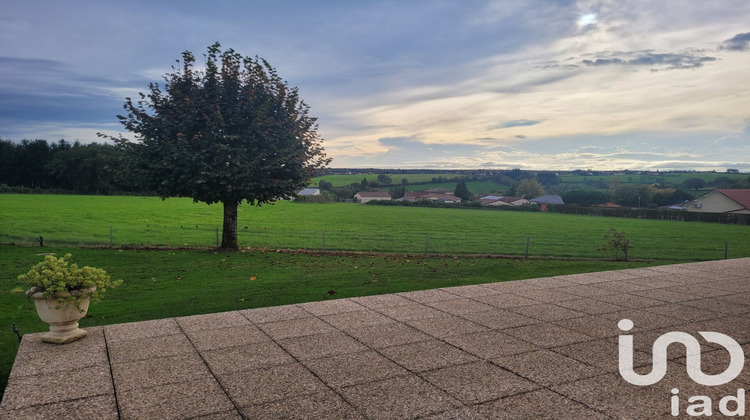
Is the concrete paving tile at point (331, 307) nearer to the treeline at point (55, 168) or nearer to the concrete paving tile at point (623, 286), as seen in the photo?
the concrete paving tile at point (623, 286)

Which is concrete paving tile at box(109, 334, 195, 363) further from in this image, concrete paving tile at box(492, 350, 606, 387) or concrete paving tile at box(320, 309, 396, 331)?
concrete paving tile at box(492, 350, 606, 387)

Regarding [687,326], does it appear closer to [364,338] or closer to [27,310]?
[364,338]

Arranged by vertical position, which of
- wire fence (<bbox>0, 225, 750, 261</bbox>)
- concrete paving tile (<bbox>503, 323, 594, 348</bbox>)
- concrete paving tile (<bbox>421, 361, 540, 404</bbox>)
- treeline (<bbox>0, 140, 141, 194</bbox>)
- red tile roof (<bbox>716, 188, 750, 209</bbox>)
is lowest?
wire fence (<bbox>0, 225, 750, 261</bbox>)

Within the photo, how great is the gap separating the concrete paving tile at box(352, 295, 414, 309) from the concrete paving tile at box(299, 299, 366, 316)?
19cm

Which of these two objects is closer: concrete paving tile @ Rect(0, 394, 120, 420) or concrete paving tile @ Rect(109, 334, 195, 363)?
concrete paving tile @ Rect(0, 394, 120, 420)

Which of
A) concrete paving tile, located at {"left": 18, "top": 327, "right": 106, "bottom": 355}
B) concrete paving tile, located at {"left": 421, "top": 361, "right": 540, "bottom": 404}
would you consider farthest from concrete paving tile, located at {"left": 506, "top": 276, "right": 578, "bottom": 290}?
concrete paving tile, located at {"left": 18, "top": 327, "right": 106, "bottom": 355}

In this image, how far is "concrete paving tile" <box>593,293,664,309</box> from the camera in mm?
9938

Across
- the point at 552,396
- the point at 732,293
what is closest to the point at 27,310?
the point at 552,396

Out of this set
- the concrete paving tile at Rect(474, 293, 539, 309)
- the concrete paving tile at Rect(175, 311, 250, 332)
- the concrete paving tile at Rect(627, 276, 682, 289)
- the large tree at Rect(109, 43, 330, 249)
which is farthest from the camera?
the large tree at Rect(109, 43, 330, 249)

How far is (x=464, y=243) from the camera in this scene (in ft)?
93.4

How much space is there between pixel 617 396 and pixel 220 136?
1787 centimetres

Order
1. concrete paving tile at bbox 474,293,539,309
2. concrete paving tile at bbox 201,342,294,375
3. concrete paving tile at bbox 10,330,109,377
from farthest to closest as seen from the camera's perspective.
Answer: concrete paving tile at bbox 474,293,539,309, concrete paving tile at bbox 201,342,294,375, concrete paving tile at bbox 10,330,109,377

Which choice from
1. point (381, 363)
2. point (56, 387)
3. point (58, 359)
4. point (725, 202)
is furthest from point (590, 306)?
point (725, 202)

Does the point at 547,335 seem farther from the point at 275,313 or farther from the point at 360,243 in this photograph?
the point at 360,243
